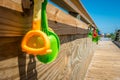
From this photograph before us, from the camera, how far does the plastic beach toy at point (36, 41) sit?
0.67 meters

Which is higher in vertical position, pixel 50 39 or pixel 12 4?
pixel 12 4

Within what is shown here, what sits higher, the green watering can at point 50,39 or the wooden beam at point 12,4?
the wooden beam at point 12,4

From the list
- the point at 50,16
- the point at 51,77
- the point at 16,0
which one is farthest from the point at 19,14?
the point at 51,77

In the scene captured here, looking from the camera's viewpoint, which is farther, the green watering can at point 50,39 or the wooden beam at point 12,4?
the green watering can at point 50,39

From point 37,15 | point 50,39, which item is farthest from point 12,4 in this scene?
point 50,39

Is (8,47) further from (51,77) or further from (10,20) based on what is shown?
(51,77)

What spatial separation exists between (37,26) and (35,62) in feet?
0.99

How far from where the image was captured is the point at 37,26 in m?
0.73

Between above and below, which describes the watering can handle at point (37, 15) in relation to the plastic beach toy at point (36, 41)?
above

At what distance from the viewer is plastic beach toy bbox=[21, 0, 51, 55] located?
0.67 m

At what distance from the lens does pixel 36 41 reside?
72 centimetres

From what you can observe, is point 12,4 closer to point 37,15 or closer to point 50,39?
point 37,15

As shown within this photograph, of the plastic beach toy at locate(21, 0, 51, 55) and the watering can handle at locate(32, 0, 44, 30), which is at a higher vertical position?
the watering can handle at locate(32, 0, 44, 30)

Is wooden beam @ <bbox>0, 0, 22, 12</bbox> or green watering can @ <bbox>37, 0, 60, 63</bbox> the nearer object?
wooden beam @ <bbox>0, 0, 22, 12</bbox>
